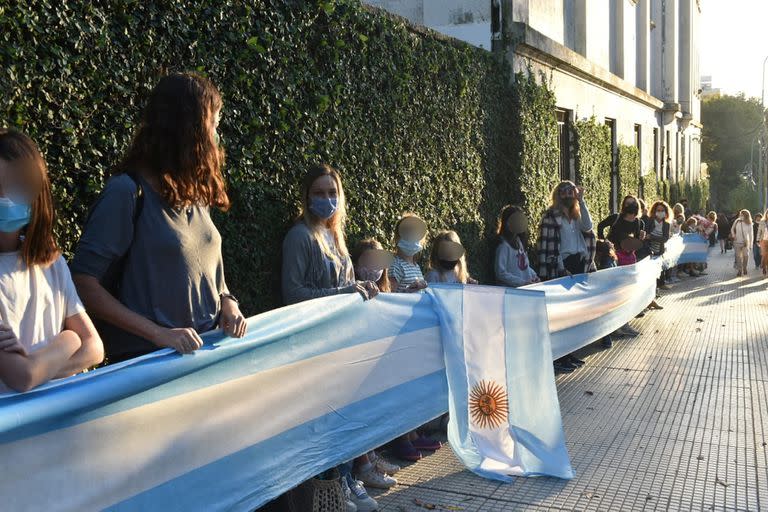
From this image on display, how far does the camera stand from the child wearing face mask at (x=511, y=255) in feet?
29.5

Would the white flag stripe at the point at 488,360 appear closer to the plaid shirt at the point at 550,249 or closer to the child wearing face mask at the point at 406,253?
the child wearing face mask at the point at 406,253

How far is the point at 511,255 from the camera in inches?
356

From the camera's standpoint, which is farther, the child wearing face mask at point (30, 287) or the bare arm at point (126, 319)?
the bare arm at point (126, 319)

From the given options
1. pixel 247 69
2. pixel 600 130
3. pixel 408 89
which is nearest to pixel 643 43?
pixel 600 130

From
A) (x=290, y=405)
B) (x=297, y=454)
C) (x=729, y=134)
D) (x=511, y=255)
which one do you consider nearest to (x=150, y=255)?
(x=290, y=405)

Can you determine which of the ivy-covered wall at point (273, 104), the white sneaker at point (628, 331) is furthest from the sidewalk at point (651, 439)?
the ivy-covered wall at point (273, 104)

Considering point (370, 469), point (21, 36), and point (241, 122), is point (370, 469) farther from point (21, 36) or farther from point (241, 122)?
point (21, 36)

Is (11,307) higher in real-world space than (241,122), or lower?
lower

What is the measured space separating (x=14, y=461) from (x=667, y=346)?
8.97 meters

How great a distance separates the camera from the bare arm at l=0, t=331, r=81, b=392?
2.58 meters

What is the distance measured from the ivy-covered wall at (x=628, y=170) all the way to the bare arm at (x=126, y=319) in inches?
640

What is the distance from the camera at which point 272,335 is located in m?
3.78

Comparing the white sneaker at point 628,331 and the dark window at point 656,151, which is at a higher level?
the dark window at point 656,151

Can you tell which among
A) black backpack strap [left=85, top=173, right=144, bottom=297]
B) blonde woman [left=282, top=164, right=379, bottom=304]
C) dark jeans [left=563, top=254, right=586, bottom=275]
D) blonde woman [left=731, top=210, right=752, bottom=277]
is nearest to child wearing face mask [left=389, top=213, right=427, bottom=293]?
blonde woman [left=282, top=164, right=379, bottom=304]
